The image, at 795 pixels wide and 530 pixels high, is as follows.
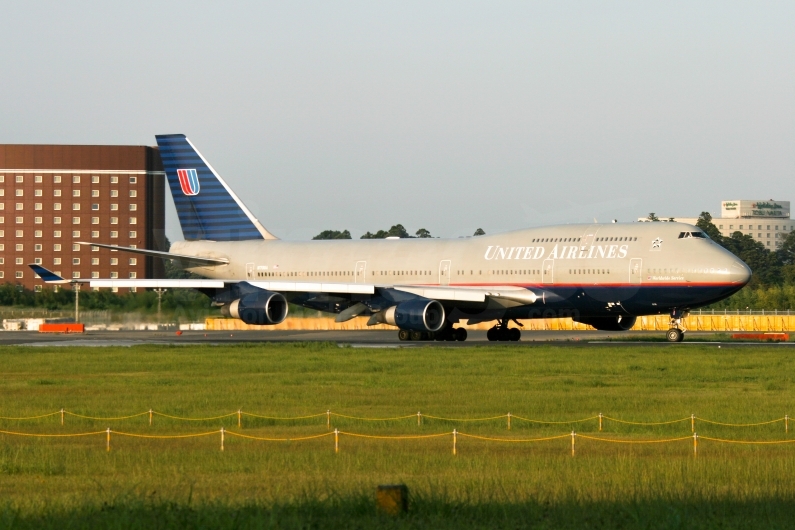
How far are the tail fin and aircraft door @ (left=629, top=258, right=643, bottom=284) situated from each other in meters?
21.6

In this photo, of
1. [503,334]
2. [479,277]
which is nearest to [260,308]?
[479,277]

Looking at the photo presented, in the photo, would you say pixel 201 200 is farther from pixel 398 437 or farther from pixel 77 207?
pixel 77 207

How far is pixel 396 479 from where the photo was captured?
16.5 metres

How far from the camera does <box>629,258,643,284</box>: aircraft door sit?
46.5 m

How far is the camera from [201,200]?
200ft

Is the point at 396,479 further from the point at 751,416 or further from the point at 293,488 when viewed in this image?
the point at 751,416

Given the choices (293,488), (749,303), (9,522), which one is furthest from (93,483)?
(749,303)

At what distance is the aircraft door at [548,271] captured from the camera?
4841 cm

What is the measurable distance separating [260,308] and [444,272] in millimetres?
8380

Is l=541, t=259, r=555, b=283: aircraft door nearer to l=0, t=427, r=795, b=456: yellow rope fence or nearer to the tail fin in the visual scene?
the tail fin

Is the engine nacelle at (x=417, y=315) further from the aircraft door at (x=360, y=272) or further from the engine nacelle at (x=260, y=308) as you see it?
the aircraft door at (x=360, y=272)

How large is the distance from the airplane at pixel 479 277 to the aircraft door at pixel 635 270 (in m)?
0.04

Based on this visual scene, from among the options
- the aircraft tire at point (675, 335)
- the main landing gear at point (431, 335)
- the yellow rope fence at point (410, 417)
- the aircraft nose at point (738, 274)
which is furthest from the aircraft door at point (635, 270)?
the yellow rope fence at point (410, 417)

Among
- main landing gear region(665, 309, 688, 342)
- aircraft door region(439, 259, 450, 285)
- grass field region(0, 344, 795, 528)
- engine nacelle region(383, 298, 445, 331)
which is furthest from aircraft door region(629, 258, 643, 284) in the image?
aircraft door region(439, 259, 450, 285)
